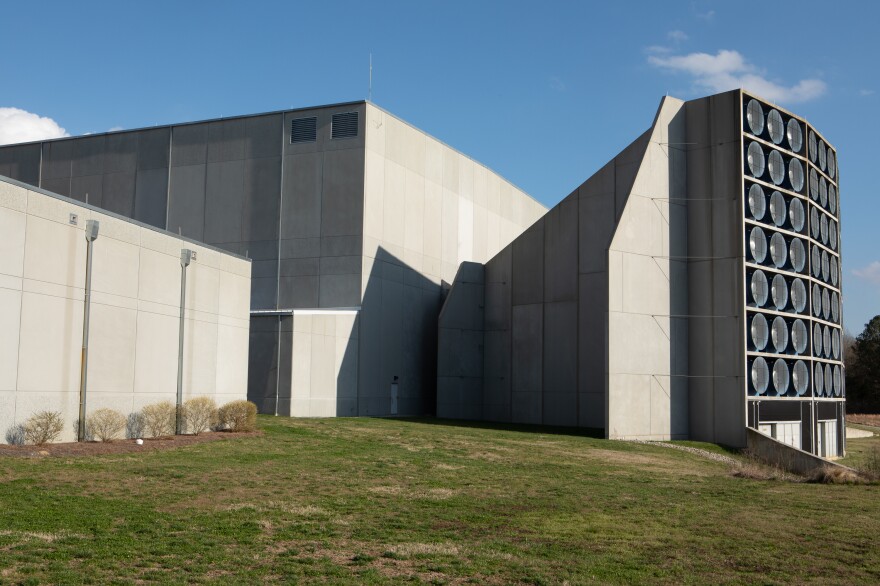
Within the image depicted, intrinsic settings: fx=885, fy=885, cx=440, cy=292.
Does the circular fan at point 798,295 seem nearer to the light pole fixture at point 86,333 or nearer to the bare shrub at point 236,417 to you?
the bare shrub at point 236,417

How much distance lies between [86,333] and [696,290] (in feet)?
83.5

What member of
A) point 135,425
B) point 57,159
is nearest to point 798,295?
point 135,425

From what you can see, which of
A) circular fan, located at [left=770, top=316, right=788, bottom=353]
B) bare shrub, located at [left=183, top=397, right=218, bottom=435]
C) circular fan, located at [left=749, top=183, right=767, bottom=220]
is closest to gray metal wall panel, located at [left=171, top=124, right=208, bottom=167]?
bare shrub, located at [left=183, top=397, right=218, bottom=435]

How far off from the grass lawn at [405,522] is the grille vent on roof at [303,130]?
23392mm

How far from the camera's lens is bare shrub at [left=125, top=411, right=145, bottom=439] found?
83.7 feet

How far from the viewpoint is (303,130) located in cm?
4572

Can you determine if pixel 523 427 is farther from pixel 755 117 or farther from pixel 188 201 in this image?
pixel 188 201

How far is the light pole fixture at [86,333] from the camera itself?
2361cm

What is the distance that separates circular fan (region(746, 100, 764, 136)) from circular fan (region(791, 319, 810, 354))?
28.6ft

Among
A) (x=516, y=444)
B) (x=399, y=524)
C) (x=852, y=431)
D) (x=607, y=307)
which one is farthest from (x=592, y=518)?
(x=852, y=431)

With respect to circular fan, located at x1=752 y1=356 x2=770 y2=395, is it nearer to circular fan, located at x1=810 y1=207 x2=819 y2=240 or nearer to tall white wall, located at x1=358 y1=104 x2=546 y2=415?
circular fan, located at x1=810 y1=207 x2=819 y2=240

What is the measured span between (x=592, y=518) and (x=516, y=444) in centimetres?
1449

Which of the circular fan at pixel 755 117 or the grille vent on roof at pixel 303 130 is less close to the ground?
the grille vent on roof at pixel 303 130

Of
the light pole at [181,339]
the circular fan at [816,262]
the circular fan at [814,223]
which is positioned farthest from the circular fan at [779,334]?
the light pole at [181,339]
